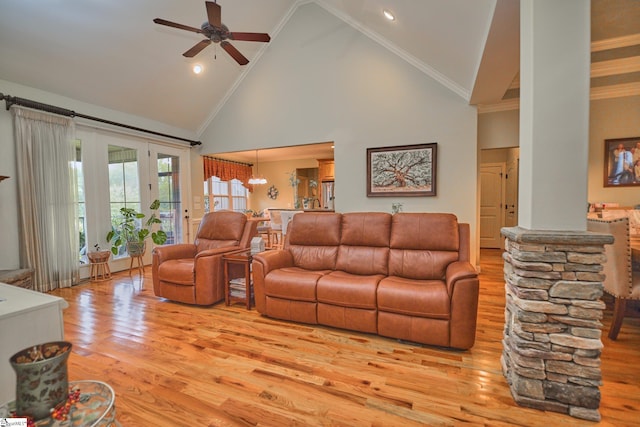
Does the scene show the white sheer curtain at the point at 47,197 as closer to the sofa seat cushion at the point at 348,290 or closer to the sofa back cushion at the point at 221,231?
the sofa back cushion at the point at 221,231

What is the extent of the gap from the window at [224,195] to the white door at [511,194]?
725 cm

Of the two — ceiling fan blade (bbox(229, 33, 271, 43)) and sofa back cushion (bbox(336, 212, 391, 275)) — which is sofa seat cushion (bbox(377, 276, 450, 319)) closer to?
sofa back cushion (bbox(336, 212, 391, 275))

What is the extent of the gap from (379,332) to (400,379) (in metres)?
0.55

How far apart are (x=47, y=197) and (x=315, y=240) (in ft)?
12.1

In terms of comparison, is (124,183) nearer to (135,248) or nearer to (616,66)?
(135,248)

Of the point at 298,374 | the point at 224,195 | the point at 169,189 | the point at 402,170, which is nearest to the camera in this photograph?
the point at 298,374

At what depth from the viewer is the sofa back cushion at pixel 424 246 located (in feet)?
8.75

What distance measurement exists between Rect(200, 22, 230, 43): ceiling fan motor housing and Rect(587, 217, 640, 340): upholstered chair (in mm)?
3937

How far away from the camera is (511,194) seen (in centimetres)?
647

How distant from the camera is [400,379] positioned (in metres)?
1.86

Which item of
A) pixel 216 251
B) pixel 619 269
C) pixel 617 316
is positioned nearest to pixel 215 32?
pixel 216 251

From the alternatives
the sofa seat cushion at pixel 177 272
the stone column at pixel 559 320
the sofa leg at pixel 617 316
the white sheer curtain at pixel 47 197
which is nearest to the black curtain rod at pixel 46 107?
the white sheer curtain at pixel 47 197

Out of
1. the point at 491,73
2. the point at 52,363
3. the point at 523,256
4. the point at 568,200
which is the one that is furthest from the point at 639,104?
the point at 52,363

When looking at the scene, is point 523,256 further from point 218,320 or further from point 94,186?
point 94,186
